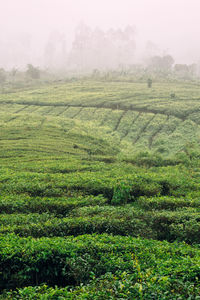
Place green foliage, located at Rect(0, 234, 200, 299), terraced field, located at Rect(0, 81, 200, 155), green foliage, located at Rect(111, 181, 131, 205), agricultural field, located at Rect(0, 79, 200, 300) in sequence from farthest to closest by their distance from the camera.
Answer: terraced field, located at Rect(0, 81, 200, 155)
green foliage, located at Rect(111, 181, 131, 205)
agricultural field, located at Rect(0, 79, 200, 300)
green foliage, located at Rect(0, 234, 200, 299)

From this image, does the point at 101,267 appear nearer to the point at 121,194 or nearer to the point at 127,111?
the point at 121,194

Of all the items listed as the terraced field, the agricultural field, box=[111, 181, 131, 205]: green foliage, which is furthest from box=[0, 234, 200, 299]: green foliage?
the terraced field

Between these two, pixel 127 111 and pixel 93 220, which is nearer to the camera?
pixel 93 220

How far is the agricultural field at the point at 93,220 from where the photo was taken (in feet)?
28.8

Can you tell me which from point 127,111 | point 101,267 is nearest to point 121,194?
point 101,267

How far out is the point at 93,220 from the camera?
542 inches

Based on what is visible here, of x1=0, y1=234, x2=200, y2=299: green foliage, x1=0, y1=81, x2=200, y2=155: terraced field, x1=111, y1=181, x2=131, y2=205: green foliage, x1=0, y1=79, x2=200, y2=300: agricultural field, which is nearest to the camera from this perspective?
x1=0, y1=234, x2=200, y2=299: green foliage

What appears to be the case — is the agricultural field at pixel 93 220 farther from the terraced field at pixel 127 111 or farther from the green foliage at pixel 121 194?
the terraced field at pixel 127 111

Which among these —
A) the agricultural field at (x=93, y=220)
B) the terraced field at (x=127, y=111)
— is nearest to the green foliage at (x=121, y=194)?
the agricultural field at (x=93, y=220)

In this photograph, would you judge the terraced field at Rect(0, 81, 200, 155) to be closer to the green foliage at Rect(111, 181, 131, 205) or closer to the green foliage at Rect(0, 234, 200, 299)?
the green foliage at Rect(111, 181, 131, 205)

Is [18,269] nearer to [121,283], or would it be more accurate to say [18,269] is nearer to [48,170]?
[121,283]

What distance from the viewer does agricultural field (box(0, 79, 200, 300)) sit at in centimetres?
877

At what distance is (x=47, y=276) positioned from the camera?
1025cm

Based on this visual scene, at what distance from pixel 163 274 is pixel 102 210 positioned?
266 inches
